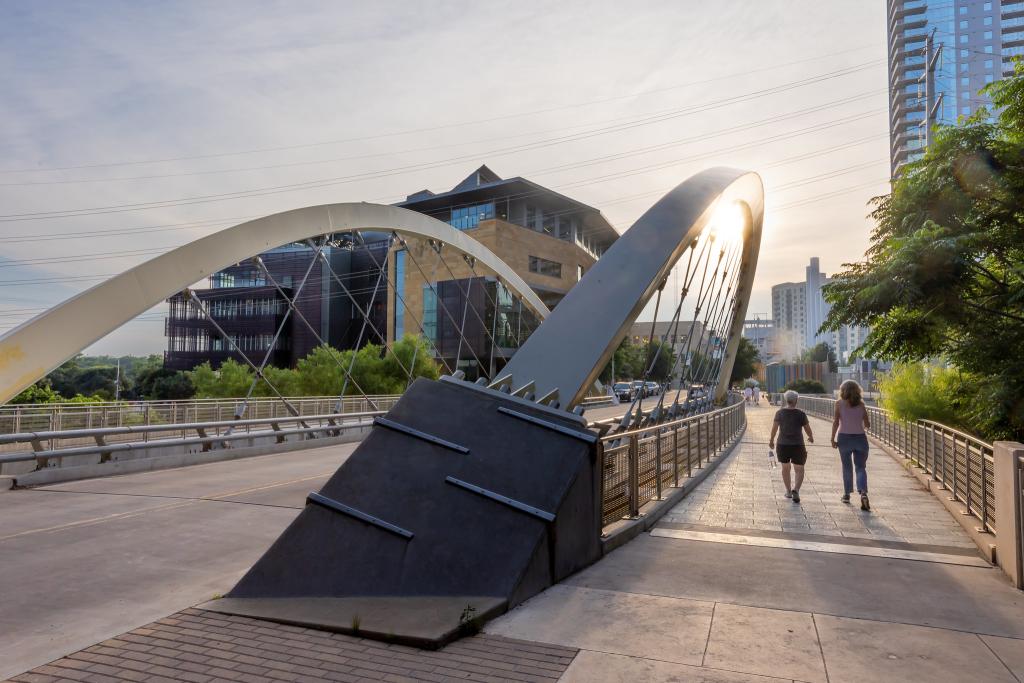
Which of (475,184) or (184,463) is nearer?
(184,463)

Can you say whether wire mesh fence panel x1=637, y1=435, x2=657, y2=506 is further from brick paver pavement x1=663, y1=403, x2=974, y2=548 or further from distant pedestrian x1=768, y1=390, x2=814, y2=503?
distant pedestrian x1=768, y1=390, x2=814, y2=503

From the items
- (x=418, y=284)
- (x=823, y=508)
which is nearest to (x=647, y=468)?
(x=823, y=508)

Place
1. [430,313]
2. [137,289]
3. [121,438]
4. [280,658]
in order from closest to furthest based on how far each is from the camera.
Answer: [280,658], [137,289], [121,438], [430,313]

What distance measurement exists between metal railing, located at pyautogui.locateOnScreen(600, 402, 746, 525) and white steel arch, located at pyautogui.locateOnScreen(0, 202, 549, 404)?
8996 millimetres

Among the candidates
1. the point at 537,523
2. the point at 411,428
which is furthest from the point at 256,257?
the point at 537,523

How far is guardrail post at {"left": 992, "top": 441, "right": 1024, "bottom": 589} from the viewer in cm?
511

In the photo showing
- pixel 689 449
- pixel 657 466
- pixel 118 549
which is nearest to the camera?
pixel 118 549

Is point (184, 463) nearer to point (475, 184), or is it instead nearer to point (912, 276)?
point (912, 276)

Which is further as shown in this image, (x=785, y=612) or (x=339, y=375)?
(x=339, y=375)

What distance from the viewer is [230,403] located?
20.7 metres

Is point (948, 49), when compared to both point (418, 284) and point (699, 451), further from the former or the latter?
point (699, 451)

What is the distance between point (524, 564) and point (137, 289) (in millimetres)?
10343

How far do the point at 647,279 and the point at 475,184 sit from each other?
6019cm

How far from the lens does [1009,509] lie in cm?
539
